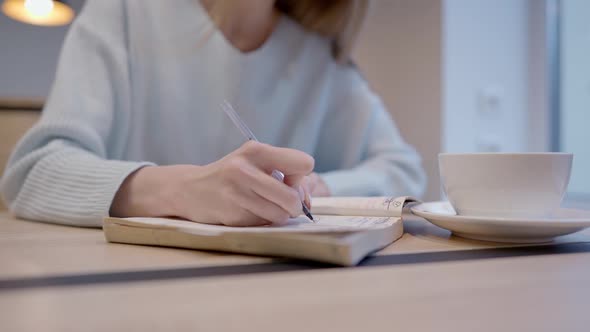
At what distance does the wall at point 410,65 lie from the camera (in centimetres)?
159

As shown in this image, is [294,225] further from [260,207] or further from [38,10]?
[38,10]

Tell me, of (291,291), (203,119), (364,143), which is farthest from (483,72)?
(291,291)

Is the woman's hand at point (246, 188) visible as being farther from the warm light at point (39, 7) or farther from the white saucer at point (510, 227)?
the warm light at point (39, 7)

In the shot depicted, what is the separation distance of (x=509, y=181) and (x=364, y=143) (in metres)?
0.71

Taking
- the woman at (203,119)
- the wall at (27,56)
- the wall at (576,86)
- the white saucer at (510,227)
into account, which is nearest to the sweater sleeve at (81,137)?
the woman at (203,119)

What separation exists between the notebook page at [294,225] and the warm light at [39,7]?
99 cm

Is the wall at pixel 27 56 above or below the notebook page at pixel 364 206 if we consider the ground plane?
above

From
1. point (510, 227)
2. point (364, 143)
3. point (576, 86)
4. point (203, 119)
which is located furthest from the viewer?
point (576, 86)

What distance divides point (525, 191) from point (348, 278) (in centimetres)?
24

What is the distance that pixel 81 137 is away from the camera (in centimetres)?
70

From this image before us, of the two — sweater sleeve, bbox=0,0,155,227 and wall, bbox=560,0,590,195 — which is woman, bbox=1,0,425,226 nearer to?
sweater sleeve, bbox=0,0,155,227

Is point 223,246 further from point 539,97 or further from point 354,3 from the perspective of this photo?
point 539,97

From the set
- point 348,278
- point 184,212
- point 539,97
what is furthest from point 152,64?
point 539,97

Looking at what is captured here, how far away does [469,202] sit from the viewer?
468 mm
